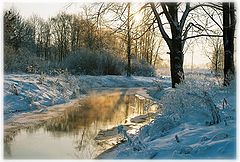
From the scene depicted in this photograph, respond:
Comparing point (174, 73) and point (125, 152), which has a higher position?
point (174, 73)

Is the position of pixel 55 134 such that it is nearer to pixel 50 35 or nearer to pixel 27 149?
pixel 27 149

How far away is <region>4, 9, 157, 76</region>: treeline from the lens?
28922 millimetres

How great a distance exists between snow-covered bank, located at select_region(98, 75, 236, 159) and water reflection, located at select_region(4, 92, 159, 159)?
2.73 feet

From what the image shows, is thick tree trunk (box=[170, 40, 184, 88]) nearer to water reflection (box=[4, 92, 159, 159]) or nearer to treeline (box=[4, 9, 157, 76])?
water reflection (box=[4, 92, 159, 159])

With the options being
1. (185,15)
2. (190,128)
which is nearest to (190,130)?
(190,128)

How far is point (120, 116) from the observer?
14.5 metres

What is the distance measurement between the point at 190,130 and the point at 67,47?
185 ft

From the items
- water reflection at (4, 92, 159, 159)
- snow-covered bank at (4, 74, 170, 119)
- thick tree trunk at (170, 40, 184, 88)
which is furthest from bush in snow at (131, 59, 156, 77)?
water reflection at (4, 92, 159, 159)

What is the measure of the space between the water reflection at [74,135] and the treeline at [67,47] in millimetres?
3369

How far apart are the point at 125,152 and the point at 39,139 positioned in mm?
3265

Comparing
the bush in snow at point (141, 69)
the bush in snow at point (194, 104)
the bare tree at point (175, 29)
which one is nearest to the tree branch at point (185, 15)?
the bare tree at point (175, 29)

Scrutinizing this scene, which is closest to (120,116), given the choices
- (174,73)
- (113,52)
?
(174,73)

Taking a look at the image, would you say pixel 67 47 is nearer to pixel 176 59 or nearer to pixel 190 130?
pixel 176 59

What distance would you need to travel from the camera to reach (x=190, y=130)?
295 inches
